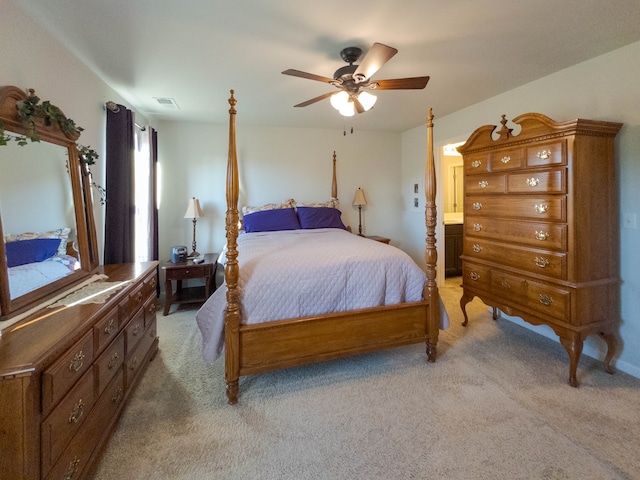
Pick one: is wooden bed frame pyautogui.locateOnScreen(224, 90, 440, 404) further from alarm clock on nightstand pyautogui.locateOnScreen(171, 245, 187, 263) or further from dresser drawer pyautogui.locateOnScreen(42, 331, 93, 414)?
alarm clock on nightstand pyautogui.locateOnScreen(171, 245, 187, 263)

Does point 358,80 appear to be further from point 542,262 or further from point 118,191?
point 118,191

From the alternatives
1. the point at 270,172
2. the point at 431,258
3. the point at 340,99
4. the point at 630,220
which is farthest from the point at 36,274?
the point at 630,220

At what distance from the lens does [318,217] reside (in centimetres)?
396

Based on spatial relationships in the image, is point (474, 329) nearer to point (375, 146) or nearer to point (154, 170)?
point (375, 146)

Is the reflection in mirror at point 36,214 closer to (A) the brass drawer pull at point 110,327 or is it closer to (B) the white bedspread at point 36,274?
(B) the white bedspread at point 36,274

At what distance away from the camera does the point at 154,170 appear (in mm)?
3629

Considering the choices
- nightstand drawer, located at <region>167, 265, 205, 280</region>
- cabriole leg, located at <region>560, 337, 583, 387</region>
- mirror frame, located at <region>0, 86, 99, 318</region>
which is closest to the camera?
mirror frame, located at <region>0, 86, 99, 318</region>

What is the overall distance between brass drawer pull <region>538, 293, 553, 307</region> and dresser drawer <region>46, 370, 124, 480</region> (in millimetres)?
2805

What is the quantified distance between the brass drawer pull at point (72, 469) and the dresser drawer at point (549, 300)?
9.26 ft

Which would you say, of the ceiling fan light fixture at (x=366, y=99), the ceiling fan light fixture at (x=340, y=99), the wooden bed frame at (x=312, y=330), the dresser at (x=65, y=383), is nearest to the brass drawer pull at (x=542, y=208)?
the wooden bed frame at (x=312, y=330)

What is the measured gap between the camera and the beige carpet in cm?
146

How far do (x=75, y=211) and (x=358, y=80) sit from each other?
6.86 feet

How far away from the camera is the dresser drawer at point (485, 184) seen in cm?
253

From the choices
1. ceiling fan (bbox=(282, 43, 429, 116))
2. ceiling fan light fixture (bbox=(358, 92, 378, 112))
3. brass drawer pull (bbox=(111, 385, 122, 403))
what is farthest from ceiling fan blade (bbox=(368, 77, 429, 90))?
brass drawer pull (bbox=(111, 385, 122, 403))
